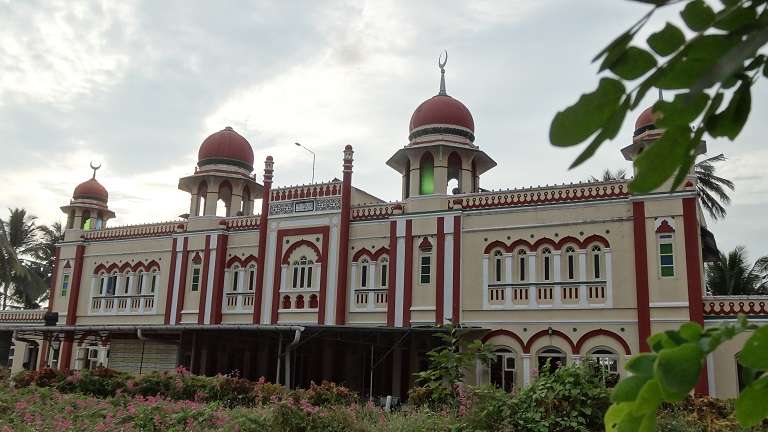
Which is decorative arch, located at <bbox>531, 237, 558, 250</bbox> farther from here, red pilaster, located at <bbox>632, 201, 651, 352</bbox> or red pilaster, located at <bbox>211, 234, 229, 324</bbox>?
red pilaster, located at <bbox>211, 234, 229, 324</bbox>

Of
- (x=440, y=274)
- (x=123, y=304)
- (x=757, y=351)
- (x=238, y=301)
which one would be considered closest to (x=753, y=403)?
→ (x=757, y=351)

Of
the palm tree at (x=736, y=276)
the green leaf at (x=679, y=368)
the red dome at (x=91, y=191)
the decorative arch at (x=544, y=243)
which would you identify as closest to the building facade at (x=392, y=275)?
the decorative arch at (x=544, y=243)

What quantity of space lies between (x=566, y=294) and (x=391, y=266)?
204 inches

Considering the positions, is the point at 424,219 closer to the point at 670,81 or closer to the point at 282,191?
the point at 282,191

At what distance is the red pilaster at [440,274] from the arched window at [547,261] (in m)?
2.86

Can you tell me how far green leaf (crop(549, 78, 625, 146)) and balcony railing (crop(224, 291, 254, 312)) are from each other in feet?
74.0

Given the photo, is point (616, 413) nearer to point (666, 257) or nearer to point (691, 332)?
point (691, 332)

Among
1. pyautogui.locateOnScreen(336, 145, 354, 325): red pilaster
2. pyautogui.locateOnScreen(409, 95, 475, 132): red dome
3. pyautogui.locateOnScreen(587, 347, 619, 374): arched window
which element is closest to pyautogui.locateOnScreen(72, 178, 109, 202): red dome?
pyautogui.locateOnScreen(336, 145, 354, 325): red pilaster

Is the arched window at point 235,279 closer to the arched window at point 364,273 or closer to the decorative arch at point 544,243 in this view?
the arched window at point 364,273

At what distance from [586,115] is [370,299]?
20.2m

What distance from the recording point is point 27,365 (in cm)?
2733

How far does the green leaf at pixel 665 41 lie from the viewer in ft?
3.78

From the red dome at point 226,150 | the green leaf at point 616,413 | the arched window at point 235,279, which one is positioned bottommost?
the green leaf at point 616,413

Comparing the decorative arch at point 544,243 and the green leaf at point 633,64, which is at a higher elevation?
the decorative arch at point 544,243
